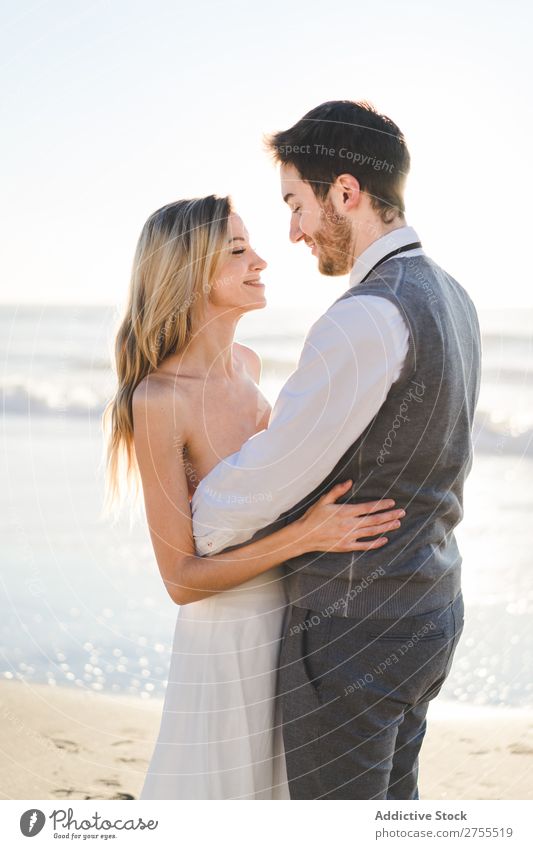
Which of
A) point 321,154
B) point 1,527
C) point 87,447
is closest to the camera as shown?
point 321,154

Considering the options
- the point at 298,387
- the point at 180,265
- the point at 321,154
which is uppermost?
the point at 321,154

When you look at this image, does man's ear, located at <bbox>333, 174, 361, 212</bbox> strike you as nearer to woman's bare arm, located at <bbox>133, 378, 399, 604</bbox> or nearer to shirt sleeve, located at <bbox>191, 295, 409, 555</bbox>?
shirt sleeve, located at <bbox>191, 295, 409, 555</bbox>

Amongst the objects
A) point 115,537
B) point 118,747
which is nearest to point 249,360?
point 118,747

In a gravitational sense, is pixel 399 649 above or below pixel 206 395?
below

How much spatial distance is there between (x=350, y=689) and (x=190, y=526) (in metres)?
0.56

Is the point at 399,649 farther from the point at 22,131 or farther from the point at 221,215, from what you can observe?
the point at 22,131

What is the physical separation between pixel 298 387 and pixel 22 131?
21.5 feet

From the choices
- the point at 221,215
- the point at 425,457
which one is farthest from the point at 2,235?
the point at 425,457

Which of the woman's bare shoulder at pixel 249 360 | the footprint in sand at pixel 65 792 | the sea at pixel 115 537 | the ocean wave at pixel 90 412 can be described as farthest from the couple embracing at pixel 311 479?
the ocean wave at pixel 90 412

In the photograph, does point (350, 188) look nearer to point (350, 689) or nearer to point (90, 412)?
point (350, 689)

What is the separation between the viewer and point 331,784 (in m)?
2.36

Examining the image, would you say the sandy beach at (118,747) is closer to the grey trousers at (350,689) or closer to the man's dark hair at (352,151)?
the grey trousers at (350,689)

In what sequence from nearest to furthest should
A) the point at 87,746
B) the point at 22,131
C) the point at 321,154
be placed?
the point at 321,154, the point at 87,746, the point at 22,131

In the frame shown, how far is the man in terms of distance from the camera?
7.32 feet
